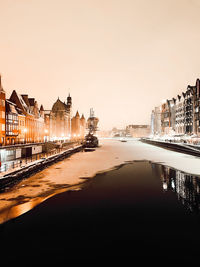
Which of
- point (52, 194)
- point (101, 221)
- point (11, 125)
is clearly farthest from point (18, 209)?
point (11, 125)

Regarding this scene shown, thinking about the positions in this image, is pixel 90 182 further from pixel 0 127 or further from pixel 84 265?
pixel 0 127

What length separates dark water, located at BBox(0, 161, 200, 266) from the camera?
28.3ft

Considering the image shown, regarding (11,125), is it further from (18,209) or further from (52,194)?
(18,209)

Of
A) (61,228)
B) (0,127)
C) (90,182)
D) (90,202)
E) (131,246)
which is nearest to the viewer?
(131,246)

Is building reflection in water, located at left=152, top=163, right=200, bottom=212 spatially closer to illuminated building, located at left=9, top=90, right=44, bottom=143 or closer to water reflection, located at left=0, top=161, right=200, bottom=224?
water reflection, located at left=0, top=161, right=200, bottom=224

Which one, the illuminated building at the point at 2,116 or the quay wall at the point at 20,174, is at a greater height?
the illuminated building at the point at 2,116

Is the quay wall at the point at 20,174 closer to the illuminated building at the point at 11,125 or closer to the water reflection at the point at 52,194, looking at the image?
the water reflection at the point at 52,194

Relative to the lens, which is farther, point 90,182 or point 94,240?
point 90,182

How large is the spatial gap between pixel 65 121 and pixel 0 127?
A: 299ft

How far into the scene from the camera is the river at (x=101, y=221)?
882 centimetres

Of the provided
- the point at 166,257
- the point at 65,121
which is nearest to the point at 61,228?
the point at 166,257

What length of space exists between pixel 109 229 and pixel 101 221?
110 centimetres

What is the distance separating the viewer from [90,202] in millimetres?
15188

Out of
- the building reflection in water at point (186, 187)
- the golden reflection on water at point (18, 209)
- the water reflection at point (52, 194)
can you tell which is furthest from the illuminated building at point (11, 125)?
the building reflection in water at point (186, 187)
